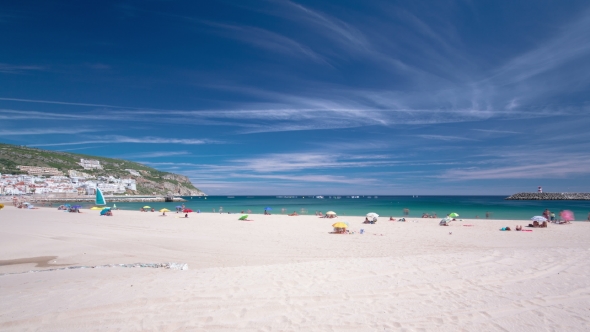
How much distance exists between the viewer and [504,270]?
293 inches

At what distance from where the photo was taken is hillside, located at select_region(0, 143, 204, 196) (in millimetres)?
102144

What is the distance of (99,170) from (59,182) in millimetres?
27910

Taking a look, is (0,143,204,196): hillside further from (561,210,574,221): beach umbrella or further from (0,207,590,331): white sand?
(561,210,574,221): beach umbrella

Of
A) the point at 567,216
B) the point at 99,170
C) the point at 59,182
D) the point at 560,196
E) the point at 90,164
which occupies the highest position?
the point at 90,164

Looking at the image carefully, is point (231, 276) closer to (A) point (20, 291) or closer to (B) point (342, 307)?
(B) point (342, 307)

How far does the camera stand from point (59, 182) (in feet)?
323

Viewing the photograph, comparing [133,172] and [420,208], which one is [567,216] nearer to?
[420,208]

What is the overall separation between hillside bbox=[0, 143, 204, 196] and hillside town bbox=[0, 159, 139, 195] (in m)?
3.05

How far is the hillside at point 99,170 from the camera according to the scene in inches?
4021

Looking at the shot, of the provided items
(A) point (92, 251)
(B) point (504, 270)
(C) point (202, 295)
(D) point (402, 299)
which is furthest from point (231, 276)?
(A) point (92, 251)

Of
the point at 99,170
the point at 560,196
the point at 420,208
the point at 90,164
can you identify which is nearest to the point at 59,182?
the point at 99,170

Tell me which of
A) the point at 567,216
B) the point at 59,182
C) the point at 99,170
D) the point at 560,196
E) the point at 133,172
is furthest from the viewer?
the point at 133,172

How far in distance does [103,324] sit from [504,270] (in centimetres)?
885

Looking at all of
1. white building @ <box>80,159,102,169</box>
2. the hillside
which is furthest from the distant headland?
white building @ <box>80,159,102,169</box>
